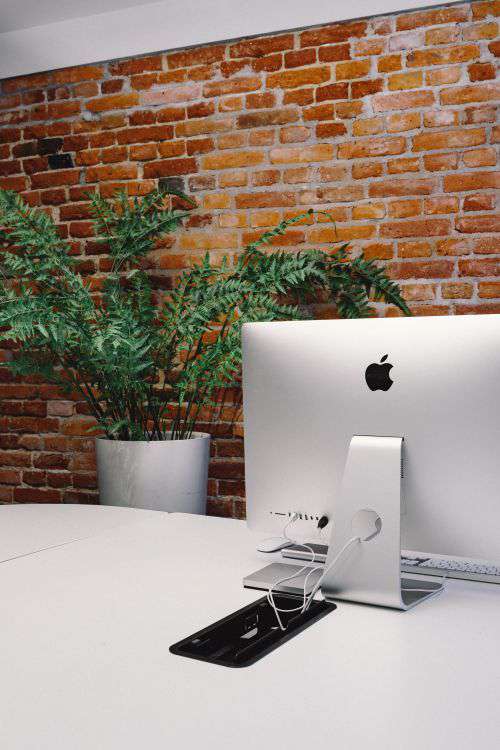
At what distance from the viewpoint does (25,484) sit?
12.1 feet

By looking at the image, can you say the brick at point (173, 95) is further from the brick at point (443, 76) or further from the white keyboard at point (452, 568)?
the white keyboard at point (452, 568)

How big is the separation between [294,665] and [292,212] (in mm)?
2295

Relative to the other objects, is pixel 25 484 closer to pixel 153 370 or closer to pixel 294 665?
pixel 153 370

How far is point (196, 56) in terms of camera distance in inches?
130

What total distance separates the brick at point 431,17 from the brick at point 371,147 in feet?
1.40

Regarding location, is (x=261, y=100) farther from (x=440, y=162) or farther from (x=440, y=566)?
(x=440, y=566)

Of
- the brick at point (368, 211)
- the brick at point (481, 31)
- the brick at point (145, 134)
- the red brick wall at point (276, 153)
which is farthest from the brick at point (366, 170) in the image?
the brick at point (145, 134)

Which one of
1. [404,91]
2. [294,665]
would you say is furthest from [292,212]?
[294,665]

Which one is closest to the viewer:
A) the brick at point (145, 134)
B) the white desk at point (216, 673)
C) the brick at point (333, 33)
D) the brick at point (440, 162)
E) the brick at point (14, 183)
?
the white desk at point (216, 673)

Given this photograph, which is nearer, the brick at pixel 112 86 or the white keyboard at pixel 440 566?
the white keyboard at pixel 440 566

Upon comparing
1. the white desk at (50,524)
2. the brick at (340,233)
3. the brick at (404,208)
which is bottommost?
the white desk at (50,524)

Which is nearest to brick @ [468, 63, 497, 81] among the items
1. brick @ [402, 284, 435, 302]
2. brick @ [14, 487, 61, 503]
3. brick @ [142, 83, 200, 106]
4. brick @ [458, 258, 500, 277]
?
brick @ [458, 258, 500, 277]

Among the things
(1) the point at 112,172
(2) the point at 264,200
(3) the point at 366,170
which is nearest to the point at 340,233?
(3) the point at 366,170

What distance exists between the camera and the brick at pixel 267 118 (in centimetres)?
316
